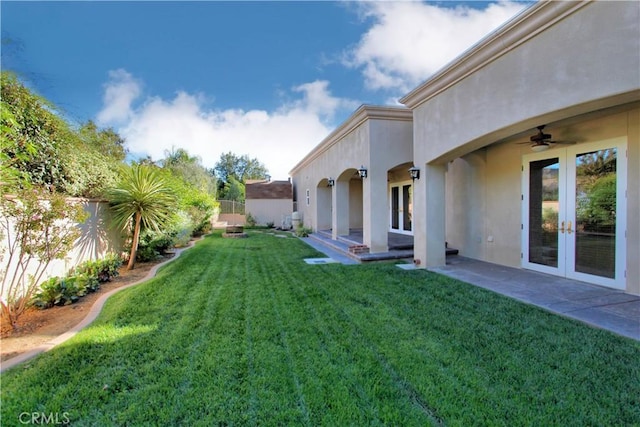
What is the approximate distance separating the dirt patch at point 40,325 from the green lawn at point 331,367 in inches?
18.3

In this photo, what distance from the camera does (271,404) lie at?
257 centimetres

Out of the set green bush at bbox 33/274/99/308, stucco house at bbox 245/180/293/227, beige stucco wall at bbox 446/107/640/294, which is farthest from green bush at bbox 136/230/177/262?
stucco house at bbox 245/180/293/227

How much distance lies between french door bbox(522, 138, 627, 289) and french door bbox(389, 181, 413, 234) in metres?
5.47

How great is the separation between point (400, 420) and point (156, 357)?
269cm

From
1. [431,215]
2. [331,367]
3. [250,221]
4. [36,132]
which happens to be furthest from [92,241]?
[250,221]

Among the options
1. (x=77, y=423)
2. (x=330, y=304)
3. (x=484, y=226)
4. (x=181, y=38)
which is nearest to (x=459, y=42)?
(x=484, y=226)

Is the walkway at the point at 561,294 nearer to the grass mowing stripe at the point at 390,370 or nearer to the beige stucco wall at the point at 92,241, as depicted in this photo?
the grass mowing stripe at the point at 390,370

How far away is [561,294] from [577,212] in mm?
2026

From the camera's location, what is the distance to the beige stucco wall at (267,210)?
23594 mm

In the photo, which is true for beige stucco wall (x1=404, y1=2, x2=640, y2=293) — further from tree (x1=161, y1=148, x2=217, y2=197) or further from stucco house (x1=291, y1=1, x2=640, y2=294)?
tree (x1=161, y1=148, x2=217, y2=197)

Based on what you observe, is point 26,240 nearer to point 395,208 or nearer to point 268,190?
point 395,208

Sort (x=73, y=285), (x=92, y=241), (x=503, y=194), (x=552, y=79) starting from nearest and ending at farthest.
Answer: (x=552, y=79) < (x=73, y=285) < (x=92, y=241) < (x=503, y=194)

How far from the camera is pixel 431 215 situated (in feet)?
25.9

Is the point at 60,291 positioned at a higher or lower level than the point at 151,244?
lower
